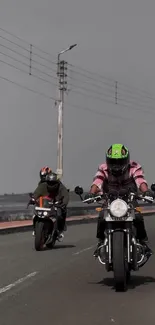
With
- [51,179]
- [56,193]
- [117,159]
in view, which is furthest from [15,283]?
[56,193]

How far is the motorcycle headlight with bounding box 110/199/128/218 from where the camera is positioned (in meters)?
7.60

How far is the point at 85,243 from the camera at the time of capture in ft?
52.5

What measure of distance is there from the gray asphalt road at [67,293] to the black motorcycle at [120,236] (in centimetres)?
38

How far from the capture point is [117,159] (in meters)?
8.05

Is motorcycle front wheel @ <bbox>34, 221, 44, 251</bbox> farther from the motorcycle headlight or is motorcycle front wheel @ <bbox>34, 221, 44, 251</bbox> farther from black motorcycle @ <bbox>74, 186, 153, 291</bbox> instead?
the motorcycle headlight

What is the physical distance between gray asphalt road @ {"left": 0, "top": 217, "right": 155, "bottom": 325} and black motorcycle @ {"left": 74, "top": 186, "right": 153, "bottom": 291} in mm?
384

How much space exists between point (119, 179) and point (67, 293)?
1.74 metres

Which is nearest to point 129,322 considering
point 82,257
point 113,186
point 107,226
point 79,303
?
Answer: point 79,303

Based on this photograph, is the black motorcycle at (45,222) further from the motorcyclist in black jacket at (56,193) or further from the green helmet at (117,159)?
the green helmet at (117,159)

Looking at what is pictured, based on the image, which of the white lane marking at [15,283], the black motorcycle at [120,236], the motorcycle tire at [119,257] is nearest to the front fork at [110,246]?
the black motorcycle at [120,236]

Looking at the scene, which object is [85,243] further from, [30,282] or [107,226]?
[107,226]

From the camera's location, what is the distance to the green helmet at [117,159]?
26.4 ft

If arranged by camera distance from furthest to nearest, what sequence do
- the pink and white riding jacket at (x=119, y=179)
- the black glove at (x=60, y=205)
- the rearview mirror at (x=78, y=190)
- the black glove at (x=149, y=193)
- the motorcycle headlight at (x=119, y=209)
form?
the black glove at (x=60, y=205)
the rearview mirror at (x=78, y=190)
the pink and white riding jacket at (x=119, y=179)
the black glove at (x=149, y=193)
the motorcycle headlight at (x=119, y=209)

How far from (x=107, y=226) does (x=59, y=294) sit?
113cm
